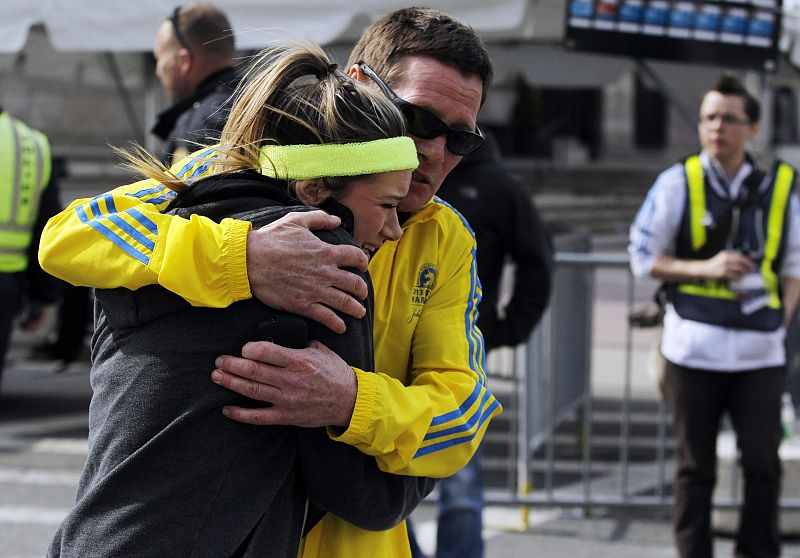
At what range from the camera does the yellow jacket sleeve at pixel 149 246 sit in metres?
1.69

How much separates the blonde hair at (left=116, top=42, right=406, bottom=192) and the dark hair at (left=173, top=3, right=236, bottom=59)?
8.64 feet

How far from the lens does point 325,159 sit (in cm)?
180

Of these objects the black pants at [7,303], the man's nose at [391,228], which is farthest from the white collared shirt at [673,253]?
the man's nose at [391,228]

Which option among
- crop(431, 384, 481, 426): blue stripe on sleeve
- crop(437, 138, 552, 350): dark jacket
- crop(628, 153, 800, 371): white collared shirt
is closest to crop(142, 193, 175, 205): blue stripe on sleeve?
crop(431, 384, 481, 426): blue stripe on sleeve

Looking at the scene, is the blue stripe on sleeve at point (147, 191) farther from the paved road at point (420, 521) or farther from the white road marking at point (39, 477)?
the white road marking at point (39, 477)

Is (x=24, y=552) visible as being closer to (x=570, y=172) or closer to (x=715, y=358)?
(x=715, y=358)

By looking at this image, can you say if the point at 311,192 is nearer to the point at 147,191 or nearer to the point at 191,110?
the point at 147,191

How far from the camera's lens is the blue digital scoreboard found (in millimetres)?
7500

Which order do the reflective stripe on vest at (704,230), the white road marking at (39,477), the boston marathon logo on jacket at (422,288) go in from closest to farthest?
the boston marathon logo on jacket at (422,288), the reflective stripe on vest at (704,230), the white road marking at (39,477)

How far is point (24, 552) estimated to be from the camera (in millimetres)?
5258

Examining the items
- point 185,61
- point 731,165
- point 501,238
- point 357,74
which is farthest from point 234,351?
point 731,165

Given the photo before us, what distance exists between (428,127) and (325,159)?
394 mm

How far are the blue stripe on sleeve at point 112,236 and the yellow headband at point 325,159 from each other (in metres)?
0.23

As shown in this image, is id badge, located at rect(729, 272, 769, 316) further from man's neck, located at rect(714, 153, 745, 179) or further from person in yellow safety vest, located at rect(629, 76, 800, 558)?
man's neck, located at rect(714, 153, 745, 179)
